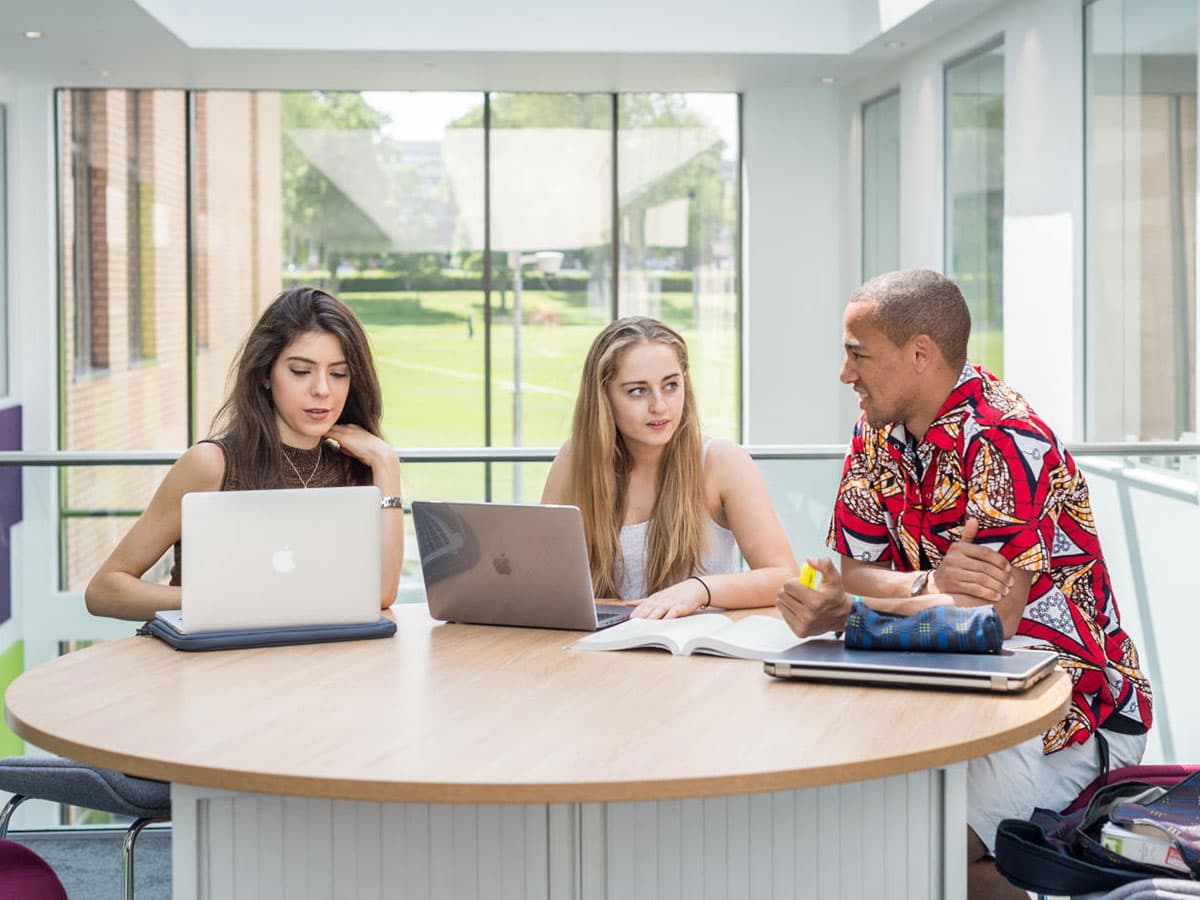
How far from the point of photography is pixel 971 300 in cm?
808

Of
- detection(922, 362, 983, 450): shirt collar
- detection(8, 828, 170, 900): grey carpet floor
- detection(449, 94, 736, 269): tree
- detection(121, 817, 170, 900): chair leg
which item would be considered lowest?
detection(8, 828, 170, 900): grey carpet floor

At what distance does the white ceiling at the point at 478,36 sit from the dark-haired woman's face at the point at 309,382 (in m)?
5.75

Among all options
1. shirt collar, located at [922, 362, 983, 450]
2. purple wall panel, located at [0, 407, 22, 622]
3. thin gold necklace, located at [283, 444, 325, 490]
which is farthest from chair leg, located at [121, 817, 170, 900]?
purple wall panel, located at [0, 407, 22, 622]

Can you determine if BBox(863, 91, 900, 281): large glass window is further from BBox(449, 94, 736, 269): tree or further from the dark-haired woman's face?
the dark-haired woman's face

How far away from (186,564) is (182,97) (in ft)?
29.1

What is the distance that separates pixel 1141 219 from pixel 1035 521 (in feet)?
15.0

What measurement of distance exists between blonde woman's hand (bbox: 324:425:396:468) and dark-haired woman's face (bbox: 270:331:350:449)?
4cm

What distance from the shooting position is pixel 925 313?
2.35m

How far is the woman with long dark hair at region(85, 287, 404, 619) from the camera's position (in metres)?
2.73

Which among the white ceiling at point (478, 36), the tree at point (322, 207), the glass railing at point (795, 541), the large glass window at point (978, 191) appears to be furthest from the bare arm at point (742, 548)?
the tree at point (322, 207)

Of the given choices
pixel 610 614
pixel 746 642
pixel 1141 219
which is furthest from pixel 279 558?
pixel 1141 219

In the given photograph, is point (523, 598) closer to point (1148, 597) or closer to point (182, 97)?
point (1148, 597)

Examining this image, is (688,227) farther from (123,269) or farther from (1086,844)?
(1086,844)

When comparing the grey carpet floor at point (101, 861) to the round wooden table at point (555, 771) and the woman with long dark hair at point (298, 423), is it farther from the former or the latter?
the round wooden table at point (555, 771)
